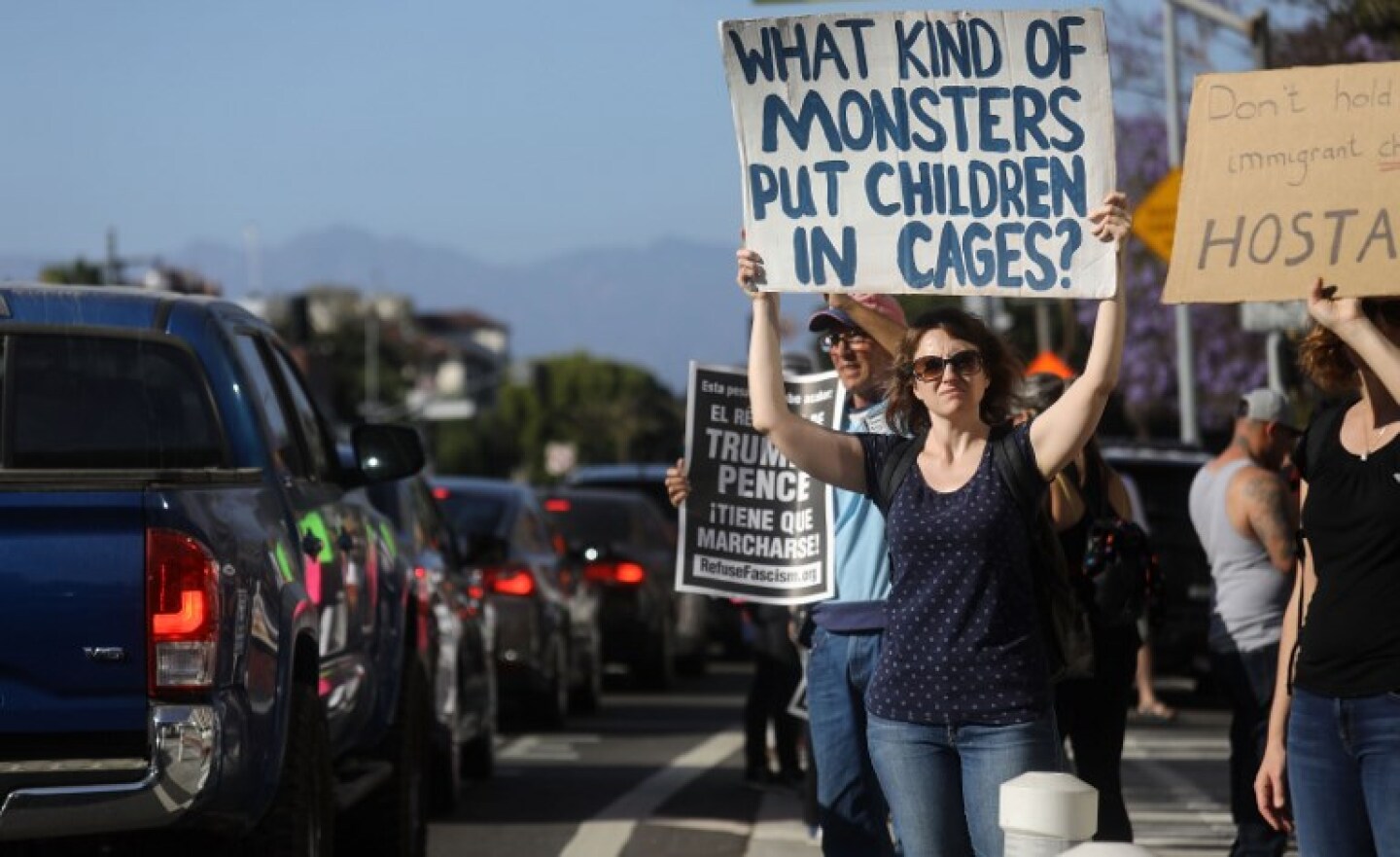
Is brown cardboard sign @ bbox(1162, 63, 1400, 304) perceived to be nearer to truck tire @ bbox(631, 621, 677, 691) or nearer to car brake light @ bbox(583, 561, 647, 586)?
car brake light @ bbox(583, 561, 647, 586)

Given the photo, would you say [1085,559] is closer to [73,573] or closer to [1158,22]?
[73,573]

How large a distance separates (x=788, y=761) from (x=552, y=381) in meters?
176

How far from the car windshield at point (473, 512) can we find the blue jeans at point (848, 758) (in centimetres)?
1029

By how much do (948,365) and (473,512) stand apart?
12.1 metres

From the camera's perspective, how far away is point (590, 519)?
23906 millimetres

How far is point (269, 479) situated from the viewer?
826 centimetres

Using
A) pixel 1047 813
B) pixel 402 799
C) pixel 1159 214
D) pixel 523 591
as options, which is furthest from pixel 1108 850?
pixel 1159 214

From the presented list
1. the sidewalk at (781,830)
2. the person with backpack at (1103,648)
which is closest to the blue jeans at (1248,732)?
the person with backpack at (1103,648)

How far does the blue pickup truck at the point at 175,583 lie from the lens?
6945 mm

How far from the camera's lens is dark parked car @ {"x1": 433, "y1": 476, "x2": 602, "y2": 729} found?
18172mm

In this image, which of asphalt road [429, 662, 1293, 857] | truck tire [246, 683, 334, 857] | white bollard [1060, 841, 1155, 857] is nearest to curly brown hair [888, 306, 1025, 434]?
truck tire [246, 683, 334, 857]

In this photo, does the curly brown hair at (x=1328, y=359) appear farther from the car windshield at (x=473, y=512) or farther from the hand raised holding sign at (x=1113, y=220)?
the car windshield at (x=473, y=512)

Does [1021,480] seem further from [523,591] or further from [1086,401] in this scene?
[523,591]

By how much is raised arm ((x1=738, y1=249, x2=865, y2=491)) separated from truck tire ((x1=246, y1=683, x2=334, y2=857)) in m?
1.83
